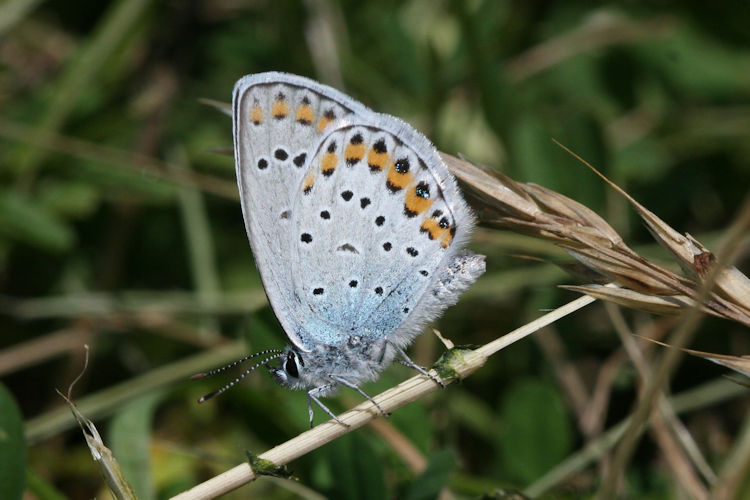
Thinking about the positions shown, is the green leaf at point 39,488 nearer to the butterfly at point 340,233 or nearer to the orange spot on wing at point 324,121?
the butterfly at point 340,233

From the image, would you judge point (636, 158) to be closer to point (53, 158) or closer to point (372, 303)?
point (372, 303)

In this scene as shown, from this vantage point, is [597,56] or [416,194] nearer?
[416,194]

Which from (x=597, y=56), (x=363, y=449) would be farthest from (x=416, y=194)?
(x=597, y=56)

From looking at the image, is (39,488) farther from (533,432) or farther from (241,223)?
(241,223)

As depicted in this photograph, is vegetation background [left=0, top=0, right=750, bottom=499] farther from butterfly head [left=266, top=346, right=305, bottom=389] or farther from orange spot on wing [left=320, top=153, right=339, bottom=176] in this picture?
orange spot on wing [left=320, top=153, right=339, bottom=176]

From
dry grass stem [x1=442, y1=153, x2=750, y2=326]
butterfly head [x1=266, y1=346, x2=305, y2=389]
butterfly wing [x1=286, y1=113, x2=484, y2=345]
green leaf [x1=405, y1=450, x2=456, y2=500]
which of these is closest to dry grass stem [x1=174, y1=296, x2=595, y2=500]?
dry grass stem [x1=442, y1=153, x2=750, y2=326]

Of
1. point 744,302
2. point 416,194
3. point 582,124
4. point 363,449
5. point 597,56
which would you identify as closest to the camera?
point 744,302

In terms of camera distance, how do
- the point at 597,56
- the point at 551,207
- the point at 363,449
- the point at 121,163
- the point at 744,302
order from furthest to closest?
the point at 597,56
the point at 121,163
the point at 363,449
the point at 551,207
the point at 744,302
